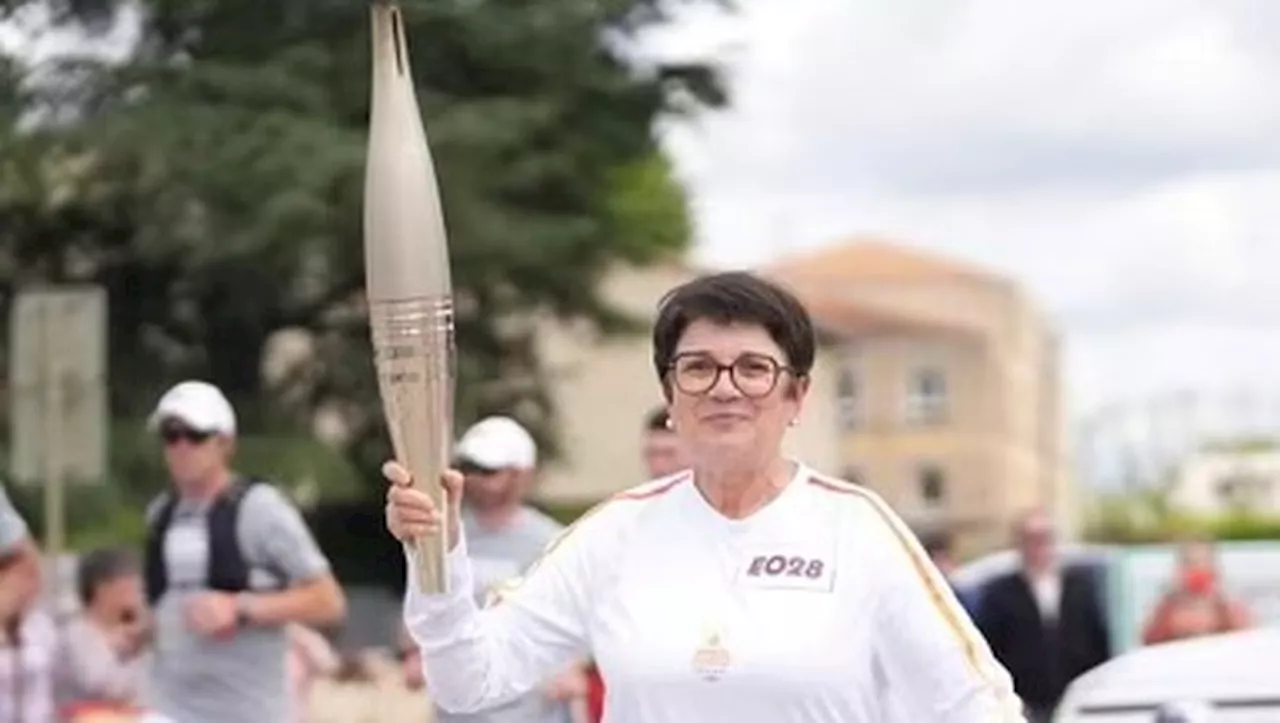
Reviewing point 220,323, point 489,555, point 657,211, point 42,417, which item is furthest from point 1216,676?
point 657,211

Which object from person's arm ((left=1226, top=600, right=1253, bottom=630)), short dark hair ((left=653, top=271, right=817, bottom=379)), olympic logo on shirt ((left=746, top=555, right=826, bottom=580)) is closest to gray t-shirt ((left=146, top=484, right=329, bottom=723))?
person's arm ((left=1226, top=600, right=1253, bottom=630))

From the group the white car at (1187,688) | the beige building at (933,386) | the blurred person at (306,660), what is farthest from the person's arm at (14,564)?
the beige building at (933,386)

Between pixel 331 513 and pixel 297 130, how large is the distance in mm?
11993

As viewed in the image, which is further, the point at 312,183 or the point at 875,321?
the point at 875,321

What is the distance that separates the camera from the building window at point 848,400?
130 m

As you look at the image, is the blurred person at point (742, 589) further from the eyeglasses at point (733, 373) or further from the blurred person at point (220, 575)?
the blurred person at point (220, 575)

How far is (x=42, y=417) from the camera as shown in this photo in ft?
52.7

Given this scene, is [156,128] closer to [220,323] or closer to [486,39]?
[486,39]

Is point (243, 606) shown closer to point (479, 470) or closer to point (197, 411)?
point (197, 411)

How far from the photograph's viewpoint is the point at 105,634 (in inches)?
480

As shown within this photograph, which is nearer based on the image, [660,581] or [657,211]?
[660,581]

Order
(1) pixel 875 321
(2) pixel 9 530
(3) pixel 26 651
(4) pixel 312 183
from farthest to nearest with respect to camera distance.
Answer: (1) pixel 875 321, (4) pixel 312 183, (3) pixel 26 651, (2) pixel 9 530

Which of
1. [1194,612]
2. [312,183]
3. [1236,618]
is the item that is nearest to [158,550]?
[1194,612]

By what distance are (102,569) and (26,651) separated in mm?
1439
